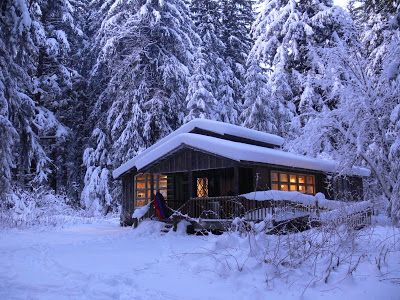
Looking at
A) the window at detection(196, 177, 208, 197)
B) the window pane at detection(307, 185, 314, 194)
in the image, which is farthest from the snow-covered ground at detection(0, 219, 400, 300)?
the window pane at detection(307, 185, 314, 194)

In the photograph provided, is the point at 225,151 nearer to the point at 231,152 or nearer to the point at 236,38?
the point at 231,152

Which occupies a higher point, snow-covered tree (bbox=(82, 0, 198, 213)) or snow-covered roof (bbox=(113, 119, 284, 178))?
snow-covered tree (bbox=(82, 0, 198, 213))

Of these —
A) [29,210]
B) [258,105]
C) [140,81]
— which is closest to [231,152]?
[29,210]

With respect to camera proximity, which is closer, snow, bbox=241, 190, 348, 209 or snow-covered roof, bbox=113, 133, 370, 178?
snow, bbox=241, 190, 348, 209

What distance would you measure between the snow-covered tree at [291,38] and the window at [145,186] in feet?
36.3

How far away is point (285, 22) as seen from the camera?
Answer: 3117 centimetres

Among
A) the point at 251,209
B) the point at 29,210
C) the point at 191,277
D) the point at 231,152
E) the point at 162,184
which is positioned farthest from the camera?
the point at 162,184

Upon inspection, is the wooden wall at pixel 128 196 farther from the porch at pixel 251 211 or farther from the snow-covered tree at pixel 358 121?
the snow-covered tree at pixel 358 121

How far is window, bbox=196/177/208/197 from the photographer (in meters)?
23.5

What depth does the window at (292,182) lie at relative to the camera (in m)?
21.3

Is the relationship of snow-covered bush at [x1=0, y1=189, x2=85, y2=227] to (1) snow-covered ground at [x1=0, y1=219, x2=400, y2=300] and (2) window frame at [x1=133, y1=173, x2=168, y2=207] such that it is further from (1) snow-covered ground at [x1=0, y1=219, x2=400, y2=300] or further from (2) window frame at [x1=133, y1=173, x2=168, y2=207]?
(1) snow-covered ground at [x1=0, y1=219, x2=400, y2=300]

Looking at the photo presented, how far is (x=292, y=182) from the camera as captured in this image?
2247cm

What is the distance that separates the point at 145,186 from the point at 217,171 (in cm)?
426

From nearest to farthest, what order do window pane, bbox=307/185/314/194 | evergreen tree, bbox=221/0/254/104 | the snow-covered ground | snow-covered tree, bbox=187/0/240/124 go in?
the snow-covered ground
window pane, bbox=307/185/314/194
snow-covered tree, bbox=187/0/240/124
evergreen tree, bbox=221/0/254/104
